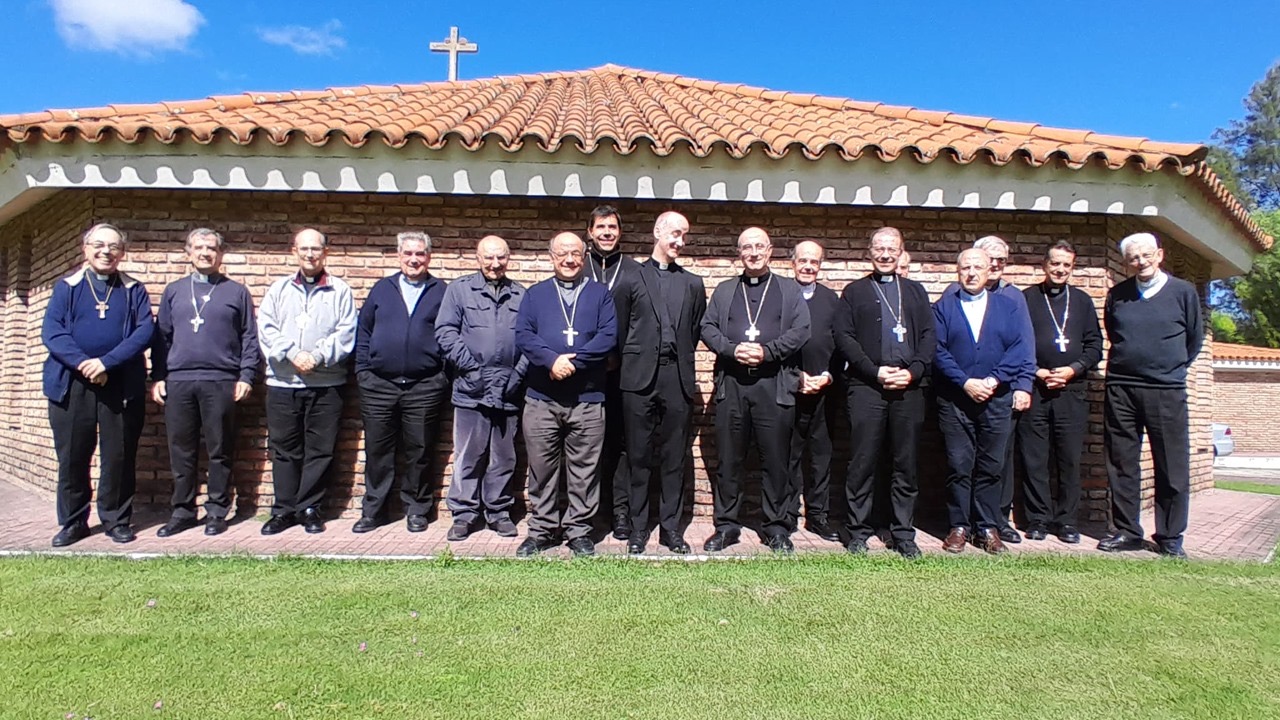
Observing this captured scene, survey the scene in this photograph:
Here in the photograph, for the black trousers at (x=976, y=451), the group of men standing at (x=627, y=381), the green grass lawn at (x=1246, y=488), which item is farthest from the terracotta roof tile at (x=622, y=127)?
the green grass lawn at (x=1246, y=488)

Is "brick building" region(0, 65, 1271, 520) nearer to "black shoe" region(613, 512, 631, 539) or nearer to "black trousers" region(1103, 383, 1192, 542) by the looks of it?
"black trousers" region(1103, 383, 1192, 542)

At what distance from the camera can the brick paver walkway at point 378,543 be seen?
4.53m

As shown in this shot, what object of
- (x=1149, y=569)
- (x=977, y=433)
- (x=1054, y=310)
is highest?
(x=1054, y=310)

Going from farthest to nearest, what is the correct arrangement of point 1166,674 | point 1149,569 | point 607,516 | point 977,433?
point 607,516 < point 977,433 < point 1149,569 < point 1166,674

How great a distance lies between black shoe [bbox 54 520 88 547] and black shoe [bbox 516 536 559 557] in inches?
121

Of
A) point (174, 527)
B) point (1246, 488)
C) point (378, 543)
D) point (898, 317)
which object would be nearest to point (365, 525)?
point (378, 543)

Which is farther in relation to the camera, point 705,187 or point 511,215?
point 511,215

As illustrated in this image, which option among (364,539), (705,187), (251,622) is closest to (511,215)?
(705,187)

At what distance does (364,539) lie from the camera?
16.0 ft

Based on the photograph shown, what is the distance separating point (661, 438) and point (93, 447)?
401cm

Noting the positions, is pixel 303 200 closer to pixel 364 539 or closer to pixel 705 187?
pixel 364 539

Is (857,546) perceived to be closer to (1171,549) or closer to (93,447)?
(1171,549)

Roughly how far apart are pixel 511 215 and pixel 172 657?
12.4 ft

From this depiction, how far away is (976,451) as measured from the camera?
15.9ft
